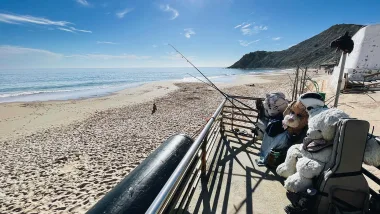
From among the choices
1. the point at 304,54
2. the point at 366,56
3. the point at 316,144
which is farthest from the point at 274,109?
the point at 304,54

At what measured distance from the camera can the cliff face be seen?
100 m

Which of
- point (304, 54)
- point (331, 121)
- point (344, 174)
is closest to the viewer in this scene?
point (344, 174)

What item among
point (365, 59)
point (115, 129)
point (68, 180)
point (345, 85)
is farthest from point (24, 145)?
point (365, 59)

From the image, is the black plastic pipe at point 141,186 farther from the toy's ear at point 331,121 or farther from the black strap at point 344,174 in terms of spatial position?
the toy's ear at point 331,121

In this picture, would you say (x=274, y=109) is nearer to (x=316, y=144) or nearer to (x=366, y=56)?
(x=316, y=144)

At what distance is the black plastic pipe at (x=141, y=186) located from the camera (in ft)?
6.53

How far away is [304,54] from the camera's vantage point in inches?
4695

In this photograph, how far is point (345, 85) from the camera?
12.8 meters

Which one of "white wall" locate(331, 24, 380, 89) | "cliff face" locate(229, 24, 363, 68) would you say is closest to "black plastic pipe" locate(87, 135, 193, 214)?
"white wall" locate(331, 24, 380, 89)

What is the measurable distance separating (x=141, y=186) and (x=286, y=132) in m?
2.67

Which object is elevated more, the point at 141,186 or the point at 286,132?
the point at 286,132

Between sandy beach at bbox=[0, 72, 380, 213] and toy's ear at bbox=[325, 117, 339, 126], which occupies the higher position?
toy's ear at bbox=[325, 117, 339, 126]

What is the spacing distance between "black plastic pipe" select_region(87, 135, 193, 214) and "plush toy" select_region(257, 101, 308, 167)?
175 centimetres

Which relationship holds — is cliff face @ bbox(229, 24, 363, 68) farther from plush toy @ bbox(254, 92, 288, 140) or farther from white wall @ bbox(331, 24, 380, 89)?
plush toy @ bbox(254, 92, 288, 140)
